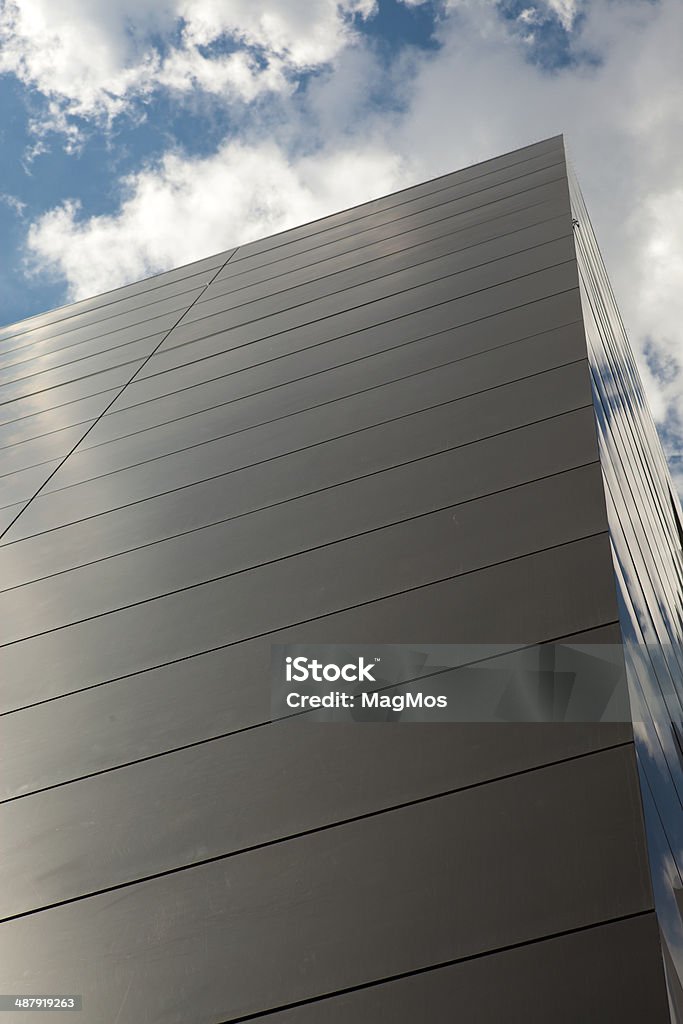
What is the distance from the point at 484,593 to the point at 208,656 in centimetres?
123

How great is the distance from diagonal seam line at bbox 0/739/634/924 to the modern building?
0.04 ft

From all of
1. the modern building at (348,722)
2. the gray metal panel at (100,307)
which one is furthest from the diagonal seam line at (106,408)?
the gray metal panel at (100,307)

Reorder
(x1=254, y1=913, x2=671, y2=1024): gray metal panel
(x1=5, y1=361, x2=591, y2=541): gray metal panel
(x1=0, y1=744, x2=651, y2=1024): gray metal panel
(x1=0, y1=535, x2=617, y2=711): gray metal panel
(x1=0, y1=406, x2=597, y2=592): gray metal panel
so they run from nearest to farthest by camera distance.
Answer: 1. (x1=254, y1=913, x2=671, y2=1024): gray metal panel
2. (x1=0, y1=744, x2=651, y2=1024): gray metal panel
3. (x1=0, y1=535, x2=617, y2=711): gray metal panel
4. (x1=0, y1=406, x2=597, y2=592): gray metal panel
5. (x1=5, y1=361, x2=591, y2=541): gray metal panel

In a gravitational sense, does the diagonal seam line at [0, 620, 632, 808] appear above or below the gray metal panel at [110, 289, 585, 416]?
below

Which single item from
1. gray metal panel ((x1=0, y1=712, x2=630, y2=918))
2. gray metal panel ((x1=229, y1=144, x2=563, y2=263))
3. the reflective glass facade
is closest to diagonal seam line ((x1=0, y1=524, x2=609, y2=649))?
the reflective glass facade

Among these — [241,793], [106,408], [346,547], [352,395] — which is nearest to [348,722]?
[241,793]

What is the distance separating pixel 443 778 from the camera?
2.96 m

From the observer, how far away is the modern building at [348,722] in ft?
8.25

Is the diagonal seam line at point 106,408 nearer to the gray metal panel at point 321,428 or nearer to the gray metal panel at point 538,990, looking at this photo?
the gray metal panel at point 321,428

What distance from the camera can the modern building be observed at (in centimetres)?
251

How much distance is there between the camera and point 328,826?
2.95m

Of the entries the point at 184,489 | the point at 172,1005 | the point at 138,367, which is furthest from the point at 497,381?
the point at 138,367

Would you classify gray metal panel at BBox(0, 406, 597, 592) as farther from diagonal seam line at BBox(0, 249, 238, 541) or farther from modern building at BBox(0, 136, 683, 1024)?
diagonal seam line at BBox(0, 249, 238, 541)

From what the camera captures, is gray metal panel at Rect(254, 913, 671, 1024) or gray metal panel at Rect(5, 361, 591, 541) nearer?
gray metal panel at Rect(254, 913, 671, 1024)
